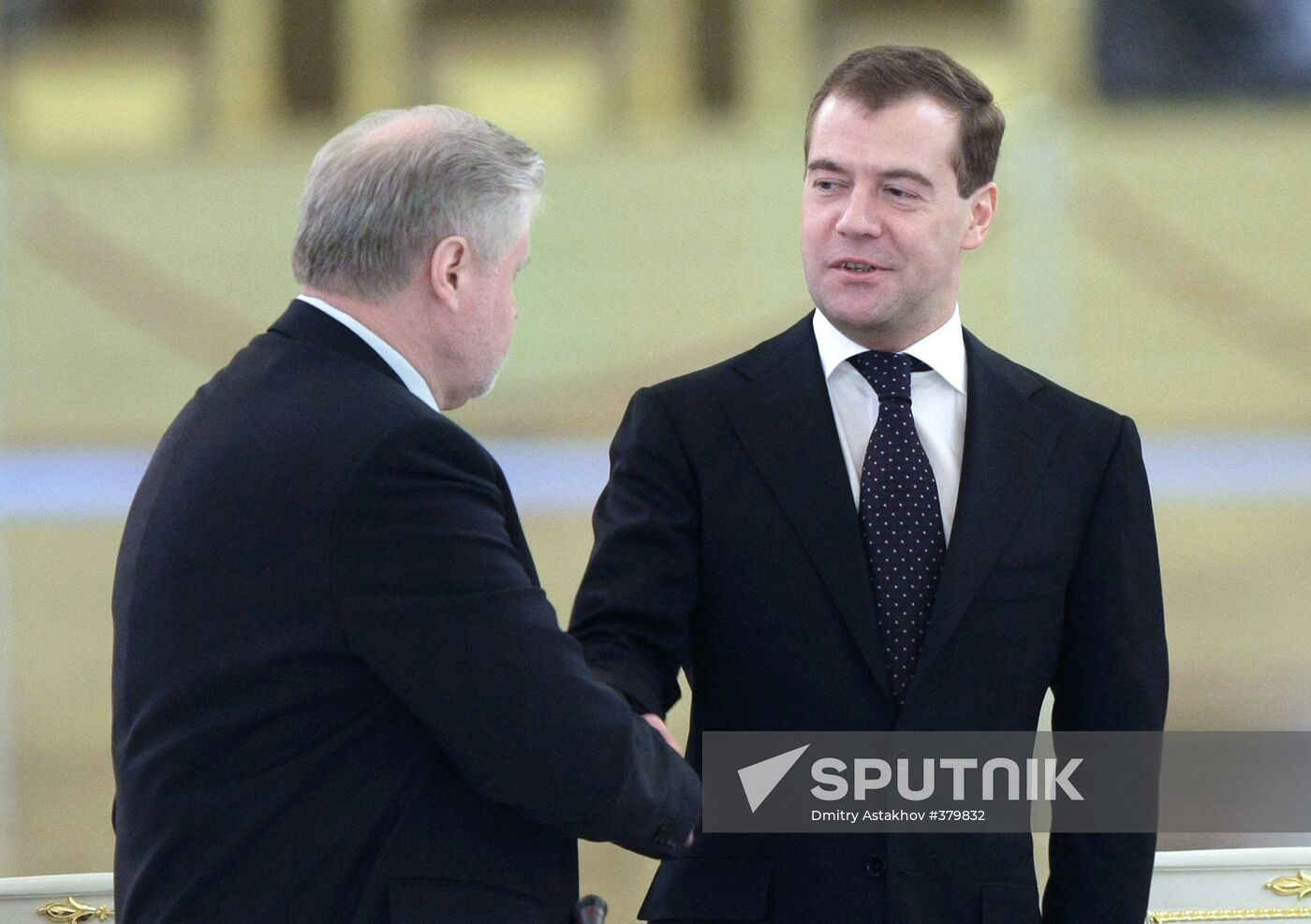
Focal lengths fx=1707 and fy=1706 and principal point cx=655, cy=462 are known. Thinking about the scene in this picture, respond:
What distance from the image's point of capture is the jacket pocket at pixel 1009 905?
1.65m

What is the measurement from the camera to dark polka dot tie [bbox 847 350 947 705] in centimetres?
166

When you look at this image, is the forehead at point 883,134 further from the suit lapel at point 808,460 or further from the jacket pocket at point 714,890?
the jacket pocket at point 714,890

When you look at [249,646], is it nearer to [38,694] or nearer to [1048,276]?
[38,694]

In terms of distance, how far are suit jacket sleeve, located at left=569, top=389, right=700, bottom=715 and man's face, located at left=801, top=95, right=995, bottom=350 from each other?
0.23 m

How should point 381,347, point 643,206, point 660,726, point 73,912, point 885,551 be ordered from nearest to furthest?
point 381,347 → point 660,726 → point 885,551 → point 73,912 → point 643,206

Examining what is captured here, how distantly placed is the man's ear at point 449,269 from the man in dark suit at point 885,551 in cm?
32

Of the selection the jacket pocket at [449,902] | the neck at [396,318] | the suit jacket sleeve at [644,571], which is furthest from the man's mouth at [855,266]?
the jacket pocket at [449,902]

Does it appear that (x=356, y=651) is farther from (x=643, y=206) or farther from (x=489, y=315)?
(x=643, y=206)

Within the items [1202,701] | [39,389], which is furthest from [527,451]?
[1202,701]

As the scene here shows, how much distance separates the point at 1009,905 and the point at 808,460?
475mm

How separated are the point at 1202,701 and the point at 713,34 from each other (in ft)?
17.6

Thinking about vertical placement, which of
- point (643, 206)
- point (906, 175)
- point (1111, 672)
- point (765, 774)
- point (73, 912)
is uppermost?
point (906, 175)

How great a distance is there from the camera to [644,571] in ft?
5.47

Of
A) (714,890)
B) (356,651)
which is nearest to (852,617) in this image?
(714,890)
